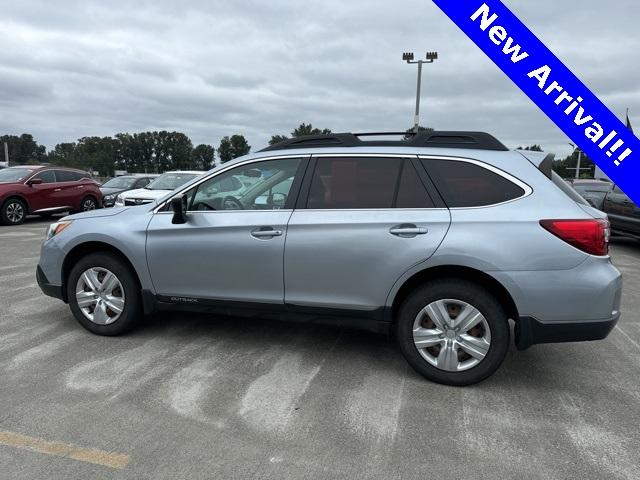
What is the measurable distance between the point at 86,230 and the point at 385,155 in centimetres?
273

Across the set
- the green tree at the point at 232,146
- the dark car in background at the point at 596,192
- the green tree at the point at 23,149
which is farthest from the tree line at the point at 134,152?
the dark car in background at the point at 596,192

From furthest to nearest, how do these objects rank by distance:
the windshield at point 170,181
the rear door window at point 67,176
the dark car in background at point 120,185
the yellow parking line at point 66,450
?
the dark car in background at point 120,185 < the rear door window at point 67,176 < the windshield at point 170,181 < the yellow parking line at point 66,450

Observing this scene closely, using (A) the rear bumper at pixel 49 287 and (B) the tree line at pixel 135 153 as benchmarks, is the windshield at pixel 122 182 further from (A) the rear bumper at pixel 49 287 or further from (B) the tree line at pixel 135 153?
(B) the tree line at pixel 135 153

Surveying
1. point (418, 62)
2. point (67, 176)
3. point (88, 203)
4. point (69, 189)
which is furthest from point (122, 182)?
point (418, 62)

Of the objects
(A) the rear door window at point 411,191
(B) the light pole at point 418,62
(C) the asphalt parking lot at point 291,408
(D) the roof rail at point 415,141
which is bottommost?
(C) the asphalt parking lot at point 291,408

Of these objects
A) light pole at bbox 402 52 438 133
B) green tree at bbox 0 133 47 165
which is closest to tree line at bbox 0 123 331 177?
green tree at bbox 0 133 47 165

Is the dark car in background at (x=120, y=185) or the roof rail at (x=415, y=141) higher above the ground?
the roof rail at (x=415, y=141)

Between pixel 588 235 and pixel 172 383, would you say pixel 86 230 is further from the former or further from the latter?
pixel 588 235

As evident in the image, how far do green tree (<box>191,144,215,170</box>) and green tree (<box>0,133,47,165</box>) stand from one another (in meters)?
29.7

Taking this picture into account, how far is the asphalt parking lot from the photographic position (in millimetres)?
2598

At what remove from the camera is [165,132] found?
348ft

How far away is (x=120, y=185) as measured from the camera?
1780cm

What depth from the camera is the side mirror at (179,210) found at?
13.2 feet

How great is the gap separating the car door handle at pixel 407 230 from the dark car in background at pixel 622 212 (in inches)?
339
